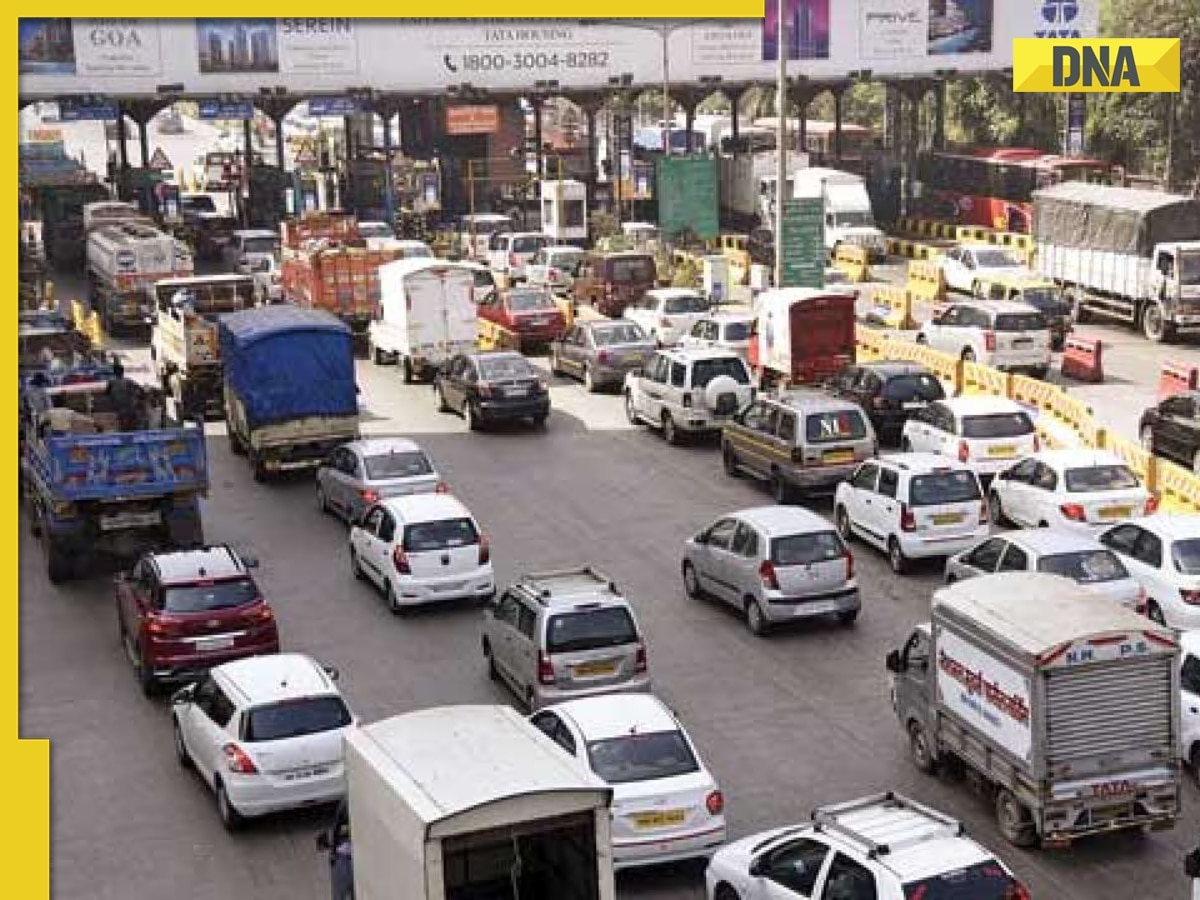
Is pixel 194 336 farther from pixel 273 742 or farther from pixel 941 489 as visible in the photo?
pixel 273 742

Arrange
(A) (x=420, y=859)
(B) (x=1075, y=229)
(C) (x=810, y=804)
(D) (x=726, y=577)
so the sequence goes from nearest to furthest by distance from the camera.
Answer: (A) (x=420, y=859)
(C) (x=810, y=804)
(D) (x=726, y=577)
(B) (x=1075, y=229)

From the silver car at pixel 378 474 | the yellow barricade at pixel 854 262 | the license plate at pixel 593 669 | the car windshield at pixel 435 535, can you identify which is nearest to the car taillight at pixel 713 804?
the license plate at pixel 593 669

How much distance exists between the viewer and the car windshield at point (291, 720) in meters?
15.9

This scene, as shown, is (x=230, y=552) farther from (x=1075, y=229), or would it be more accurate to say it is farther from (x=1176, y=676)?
(x=1075, y=229)

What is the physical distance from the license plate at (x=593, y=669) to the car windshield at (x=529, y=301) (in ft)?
81.5

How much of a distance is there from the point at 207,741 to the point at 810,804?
5668 mm

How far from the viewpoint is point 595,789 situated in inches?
390

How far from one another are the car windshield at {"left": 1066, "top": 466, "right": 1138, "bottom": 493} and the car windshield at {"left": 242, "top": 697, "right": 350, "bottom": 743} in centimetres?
1201

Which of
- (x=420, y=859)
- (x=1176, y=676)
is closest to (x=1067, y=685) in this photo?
(x=1176, y=676)

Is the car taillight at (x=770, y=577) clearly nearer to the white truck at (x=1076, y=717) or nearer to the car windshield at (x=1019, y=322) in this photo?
the white truck at (x=1076, y=717)

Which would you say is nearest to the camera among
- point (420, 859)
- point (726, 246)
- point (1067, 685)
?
point (420, 859)

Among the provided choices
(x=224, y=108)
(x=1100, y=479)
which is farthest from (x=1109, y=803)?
(x=224, y=108)

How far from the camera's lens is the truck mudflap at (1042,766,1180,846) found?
47.3 ft

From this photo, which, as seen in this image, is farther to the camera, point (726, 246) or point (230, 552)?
point (726, 246)
